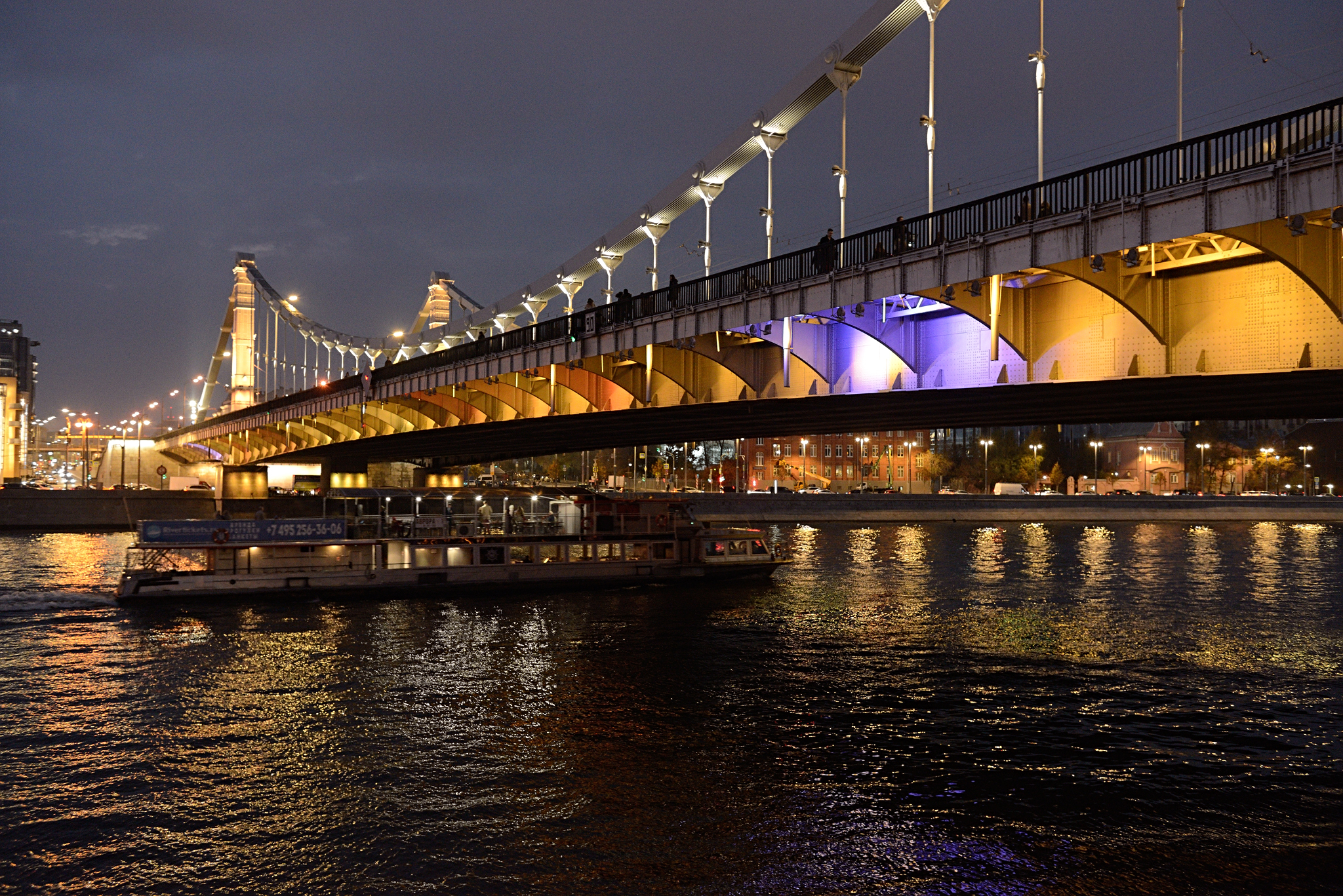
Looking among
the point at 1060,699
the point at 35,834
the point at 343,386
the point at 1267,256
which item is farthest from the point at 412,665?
the point at 343,386

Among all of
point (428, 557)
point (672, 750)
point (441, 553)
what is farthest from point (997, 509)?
point (672, 750)

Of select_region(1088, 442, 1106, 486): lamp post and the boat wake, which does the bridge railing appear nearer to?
the boat wake

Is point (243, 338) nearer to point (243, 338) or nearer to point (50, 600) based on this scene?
point (243, 338)

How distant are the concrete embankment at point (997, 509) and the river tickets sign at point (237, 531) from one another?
168 ft

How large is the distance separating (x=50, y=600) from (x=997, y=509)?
75881 mm

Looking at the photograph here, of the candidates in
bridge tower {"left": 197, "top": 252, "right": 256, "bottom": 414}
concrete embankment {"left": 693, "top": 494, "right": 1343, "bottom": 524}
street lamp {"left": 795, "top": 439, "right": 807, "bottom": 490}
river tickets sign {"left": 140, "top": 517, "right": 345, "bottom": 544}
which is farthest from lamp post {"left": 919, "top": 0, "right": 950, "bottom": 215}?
street lamp {"left": 795, "top": 439, "right": 807, "bottom": 490}

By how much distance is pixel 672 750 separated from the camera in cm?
1789

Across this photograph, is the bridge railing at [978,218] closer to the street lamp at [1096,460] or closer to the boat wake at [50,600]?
the boat wake at [50,600]

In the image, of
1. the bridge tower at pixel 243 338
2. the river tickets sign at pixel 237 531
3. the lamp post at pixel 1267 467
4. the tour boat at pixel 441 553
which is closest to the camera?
the river tickets sign at pixel 237 531

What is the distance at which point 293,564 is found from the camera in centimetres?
4016

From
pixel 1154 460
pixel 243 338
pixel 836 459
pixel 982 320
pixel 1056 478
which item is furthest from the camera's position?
pixel 836 459

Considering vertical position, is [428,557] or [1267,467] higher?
[1267,467]

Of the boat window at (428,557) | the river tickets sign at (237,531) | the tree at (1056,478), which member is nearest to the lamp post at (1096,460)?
the tree at (1056,478)

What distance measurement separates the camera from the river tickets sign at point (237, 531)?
3750 cm
